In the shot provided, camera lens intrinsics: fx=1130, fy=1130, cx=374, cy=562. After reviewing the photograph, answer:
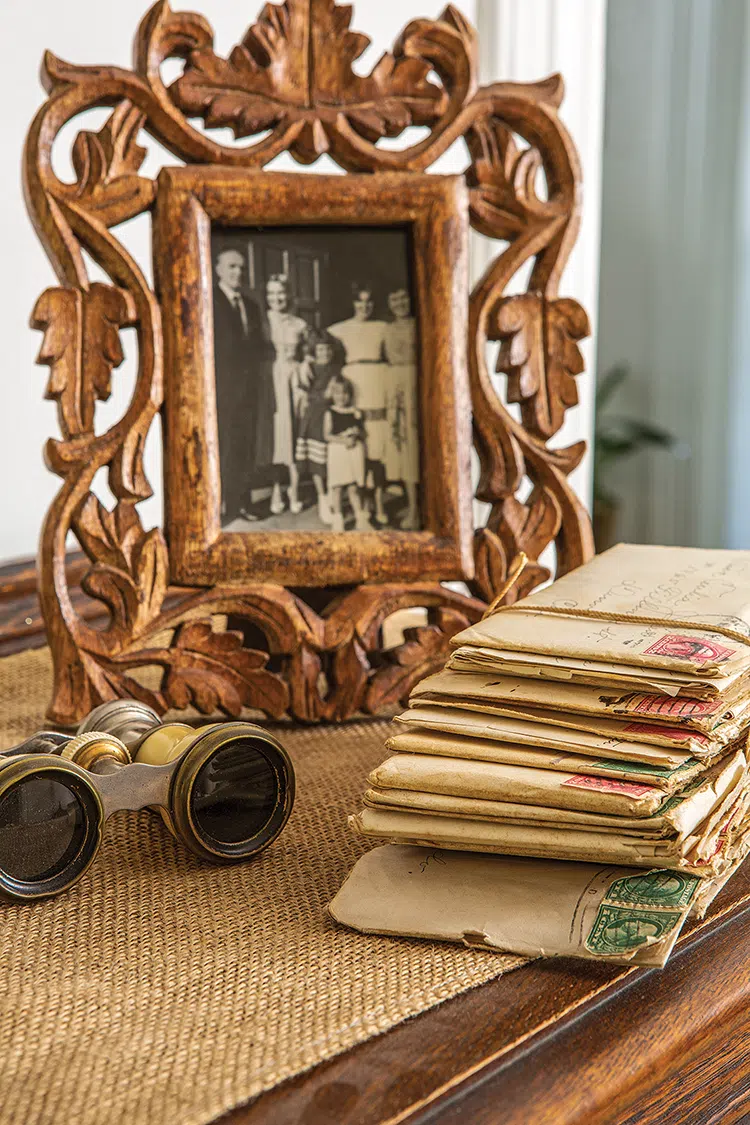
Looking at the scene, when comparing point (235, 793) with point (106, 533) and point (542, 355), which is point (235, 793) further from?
point (542, 355)

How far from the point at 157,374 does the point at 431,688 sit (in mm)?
360

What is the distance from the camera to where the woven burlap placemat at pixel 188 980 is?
0.41 metres

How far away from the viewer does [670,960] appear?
0.50 metres

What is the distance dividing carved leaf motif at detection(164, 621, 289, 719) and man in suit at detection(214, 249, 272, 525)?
9 centimetres

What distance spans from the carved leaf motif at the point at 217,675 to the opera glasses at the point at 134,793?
182 millimetres

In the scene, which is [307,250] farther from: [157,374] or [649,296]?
[649,296]

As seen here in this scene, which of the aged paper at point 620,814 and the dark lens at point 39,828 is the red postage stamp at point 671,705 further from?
the dark lens at point 39,828

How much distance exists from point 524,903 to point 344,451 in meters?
Result: 0.42

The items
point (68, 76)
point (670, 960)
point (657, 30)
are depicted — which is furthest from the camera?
point (657, 30)

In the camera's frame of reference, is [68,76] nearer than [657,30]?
Yes

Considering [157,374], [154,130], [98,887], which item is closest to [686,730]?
[98,887]

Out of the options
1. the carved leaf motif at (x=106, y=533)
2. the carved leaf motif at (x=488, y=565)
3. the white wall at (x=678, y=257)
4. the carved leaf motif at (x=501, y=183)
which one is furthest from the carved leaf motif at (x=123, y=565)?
the white wall at (x=678, y=257)

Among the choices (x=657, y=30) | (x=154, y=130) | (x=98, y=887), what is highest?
(x=657, y=30)

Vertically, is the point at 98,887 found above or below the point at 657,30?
below
